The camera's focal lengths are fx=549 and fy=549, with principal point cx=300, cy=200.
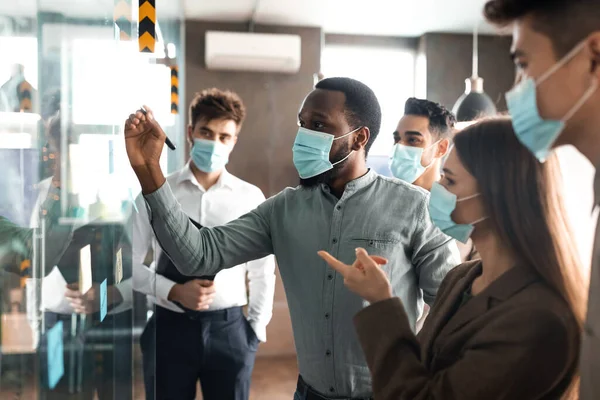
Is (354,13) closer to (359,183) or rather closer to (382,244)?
(359,183)

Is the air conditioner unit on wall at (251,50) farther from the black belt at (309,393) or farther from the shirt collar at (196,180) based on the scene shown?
the black belt at (309,393)

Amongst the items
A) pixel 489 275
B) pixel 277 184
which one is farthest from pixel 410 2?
pixel 489 275

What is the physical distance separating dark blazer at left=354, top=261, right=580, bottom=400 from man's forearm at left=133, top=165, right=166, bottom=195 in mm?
591

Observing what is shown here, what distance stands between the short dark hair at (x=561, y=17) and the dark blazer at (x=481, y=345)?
0.35 metres

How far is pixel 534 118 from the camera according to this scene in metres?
0.80

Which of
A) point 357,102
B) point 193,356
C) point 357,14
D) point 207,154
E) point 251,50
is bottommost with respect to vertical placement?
point 193,356

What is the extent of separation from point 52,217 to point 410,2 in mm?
3605

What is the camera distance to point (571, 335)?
2.61 feet

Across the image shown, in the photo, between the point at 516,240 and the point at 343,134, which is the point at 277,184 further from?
the point at 516,240

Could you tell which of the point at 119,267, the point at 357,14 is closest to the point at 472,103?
the point at 357,14

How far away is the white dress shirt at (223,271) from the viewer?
216 cm

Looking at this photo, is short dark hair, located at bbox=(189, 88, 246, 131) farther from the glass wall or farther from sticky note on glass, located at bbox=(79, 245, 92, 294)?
sticky note on glass, located at bbox=(79, 245, 92, 294)

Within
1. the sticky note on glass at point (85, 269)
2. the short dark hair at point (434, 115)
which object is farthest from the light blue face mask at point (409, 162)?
the sticky note on glass at point (85, 269)

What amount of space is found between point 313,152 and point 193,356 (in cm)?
106
